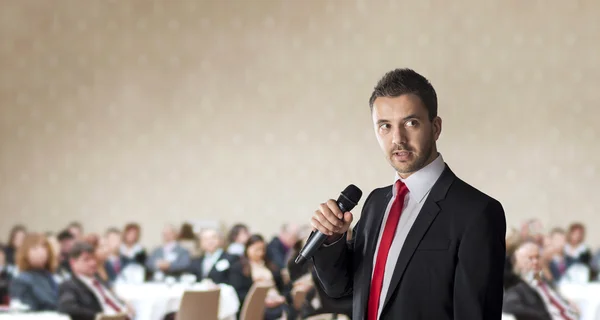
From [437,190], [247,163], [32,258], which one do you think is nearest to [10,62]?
[247,163]

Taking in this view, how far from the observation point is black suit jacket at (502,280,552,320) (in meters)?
4.99

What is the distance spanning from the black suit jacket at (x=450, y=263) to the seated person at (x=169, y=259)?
800 cm

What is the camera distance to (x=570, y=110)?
11.3 m

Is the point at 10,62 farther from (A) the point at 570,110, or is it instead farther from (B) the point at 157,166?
(A) the point at 570,110

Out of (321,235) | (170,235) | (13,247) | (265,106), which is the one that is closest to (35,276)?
(13,247)

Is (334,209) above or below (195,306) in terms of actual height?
above

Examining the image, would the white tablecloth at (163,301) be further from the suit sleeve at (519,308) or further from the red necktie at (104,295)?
the suit sleeve at (519,308)

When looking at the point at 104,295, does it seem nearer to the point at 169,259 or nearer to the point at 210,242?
the point at 210,242

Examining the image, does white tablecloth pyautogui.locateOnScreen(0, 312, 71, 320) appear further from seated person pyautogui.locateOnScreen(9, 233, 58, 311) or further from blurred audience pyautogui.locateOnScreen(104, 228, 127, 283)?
blurred audience pyautogui.locateOnScreen(104, 228, 127, 283)

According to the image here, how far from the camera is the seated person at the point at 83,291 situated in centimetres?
521

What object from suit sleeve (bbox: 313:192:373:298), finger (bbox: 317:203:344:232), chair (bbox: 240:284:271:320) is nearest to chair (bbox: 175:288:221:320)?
chair (bbox: 240:284:271:320)

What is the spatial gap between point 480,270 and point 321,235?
29 centimetres

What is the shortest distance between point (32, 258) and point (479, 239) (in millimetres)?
5093

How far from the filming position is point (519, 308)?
500 centimetres
